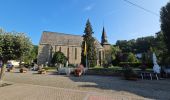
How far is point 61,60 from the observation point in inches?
2109

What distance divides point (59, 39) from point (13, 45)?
51.6m

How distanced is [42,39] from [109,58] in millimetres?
25186

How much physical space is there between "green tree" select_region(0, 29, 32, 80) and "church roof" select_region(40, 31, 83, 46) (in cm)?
4773

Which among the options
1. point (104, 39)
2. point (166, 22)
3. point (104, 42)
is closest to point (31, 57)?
point (104, 42)

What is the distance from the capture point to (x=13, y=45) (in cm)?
1526

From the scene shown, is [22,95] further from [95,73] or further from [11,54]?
[95,73]

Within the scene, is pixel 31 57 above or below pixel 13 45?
above

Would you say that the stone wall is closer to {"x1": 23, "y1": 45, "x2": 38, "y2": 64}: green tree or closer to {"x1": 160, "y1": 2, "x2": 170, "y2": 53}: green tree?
{"x1": 23, "y1": 45, "x2": 38, "y2": 64}: green tree

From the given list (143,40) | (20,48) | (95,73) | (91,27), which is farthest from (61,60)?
(143,40)

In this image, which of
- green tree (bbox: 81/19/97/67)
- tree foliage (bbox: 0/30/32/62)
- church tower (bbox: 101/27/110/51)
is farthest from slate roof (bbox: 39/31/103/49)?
tree foliage (bbox: 0/30/32/62)

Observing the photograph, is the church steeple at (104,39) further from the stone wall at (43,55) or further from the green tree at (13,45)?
the green tree at (13,45)

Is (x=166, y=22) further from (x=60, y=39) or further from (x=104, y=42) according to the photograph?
(x=60, y=39)

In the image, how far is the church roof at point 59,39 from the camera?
63.8 metres

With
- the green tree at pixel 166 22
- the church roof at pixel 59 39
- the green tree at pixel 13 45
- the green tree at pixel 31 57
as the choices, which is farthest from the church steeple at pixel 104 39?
the green tree at pixel 13 45
